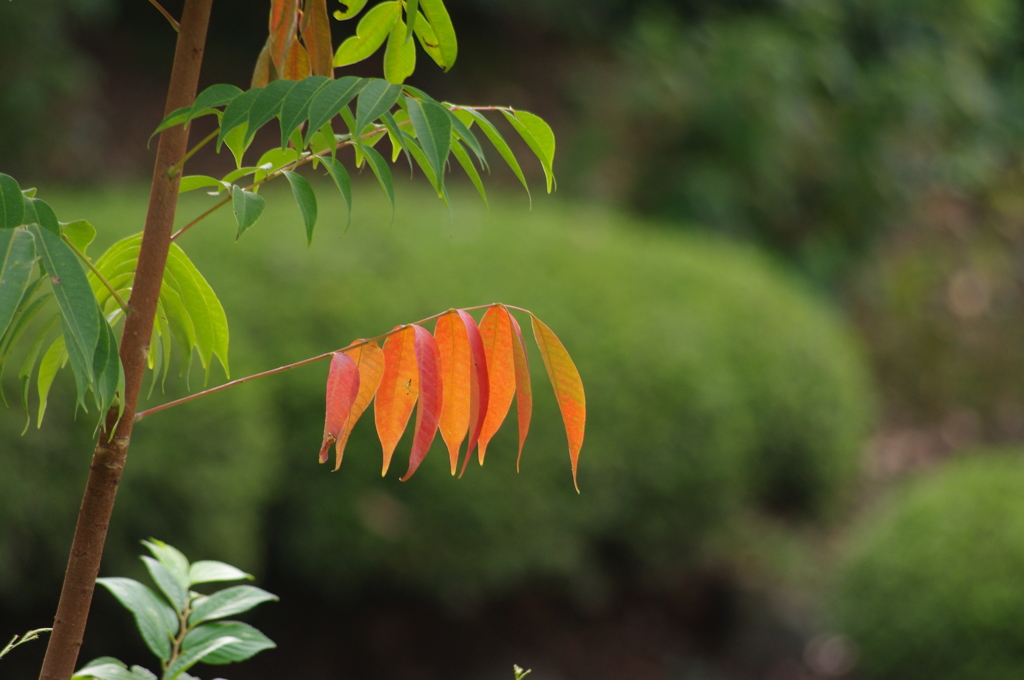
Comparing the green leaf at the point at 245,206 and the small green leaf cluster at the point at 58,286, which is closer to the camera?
the small green leaf cluster at the point at 58,286

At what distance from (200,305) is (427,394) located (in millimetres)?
286

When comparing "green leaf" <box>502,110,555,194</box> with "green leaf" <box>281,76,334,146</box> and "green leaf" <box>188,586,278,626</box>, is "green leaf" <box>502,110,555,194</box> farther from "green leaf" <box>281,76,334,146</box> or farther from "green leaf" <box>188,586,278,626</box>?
"green leaf" <box>188,586,278,626</box>

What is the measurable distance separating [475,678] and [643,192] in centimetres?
355

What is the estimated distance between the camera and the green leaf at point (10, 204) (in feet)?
2.29

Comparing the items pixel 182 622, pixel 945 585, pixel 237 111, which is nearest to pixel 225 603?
pixel 182 622

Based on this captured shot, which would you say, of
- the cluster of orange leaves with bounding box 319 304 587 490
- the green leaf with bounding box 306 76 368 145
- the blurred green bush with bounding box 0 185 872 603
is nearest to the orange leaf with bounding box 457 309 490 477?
the cluster of orange leaves with bounding box 319 304 587 490

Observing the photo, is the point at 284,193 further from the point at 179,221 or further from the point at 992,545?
the point at 992,545

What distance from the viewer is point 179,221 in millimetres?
3455

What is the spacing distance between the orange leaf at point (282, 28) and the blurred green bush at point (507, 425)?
5.37 ft

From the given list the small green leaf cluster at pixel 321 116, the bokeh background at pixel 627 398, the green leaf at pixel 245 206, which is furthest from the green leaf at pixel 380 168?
the bokeh background at pixel 627 398

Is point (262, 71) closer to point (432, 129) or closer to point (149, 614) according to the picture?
point (432, 129)

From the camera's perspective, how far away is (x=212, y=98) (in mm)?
742

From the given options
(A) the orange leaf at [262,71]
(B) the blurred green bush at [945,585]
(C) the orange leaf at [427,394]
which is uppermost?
(B) the blurred green bush at [945,585]

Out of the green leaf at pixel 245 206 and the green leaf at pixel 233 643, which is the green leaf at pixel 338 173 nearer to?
the green leaf at pixel 245 206
